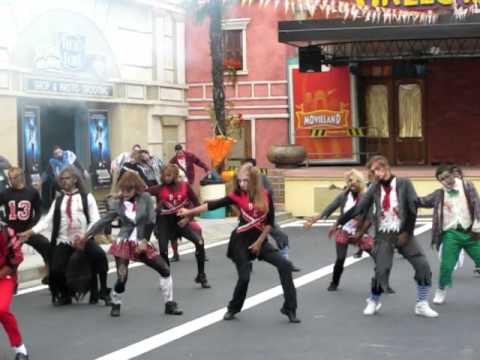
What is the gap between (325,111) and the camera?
108 ft

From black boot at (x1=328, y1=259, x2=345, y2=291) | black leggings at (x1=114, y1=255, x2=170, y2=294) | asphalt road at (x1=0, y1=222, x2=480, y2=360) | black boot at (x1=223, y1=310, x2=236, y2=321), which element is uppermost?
black leggings at (x1=114, y1=255, x2=170, y2=294)

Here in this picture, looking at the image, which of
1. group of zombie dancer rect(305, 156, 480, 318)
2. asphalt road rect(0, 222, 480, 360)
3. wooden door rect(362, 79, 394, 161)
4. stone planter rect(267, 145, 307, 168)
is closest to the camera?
asphalt road rect(0, 222, 480, 360)

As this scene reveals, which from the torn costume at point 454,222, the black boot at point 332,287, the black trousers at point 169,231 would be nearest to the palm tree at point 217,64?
the black trousers at point 169,231

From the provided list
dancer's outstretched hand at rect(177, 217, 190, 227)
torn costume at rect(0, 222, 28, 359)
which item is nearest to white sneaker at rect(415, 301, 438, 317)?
dancer's outstretched hand at rect(177, 217, 190, 227)

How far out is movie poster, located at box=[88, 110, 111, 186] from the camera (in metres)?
27.4

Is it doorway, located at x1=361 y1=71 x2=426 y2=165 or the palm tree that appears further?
doorway, located at x1=361 y1=71 x2=426 y2=165

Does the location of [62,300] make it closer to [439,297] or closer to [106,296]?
[106,296]

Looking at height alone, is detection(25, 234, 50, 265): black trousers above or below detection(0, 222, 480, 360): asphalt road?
above

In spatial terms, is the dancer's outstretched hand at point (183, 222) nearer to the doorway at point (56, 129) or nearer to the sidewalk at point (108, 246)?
the sidewalk at point (108, 246)

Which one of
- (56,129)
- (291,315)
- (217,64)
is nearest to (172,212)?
(291,315)

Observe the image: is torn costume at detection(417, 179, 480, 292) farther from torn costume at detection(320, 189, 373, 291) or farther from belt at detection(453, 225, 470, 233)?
torn costume at detection(320, 189, 373, 291)

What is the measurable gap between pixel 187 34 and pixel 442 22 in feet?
34.2

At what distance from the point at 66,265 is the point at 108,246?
5905mm

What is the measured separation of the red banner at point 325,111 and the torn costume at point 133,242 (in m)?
21.4
